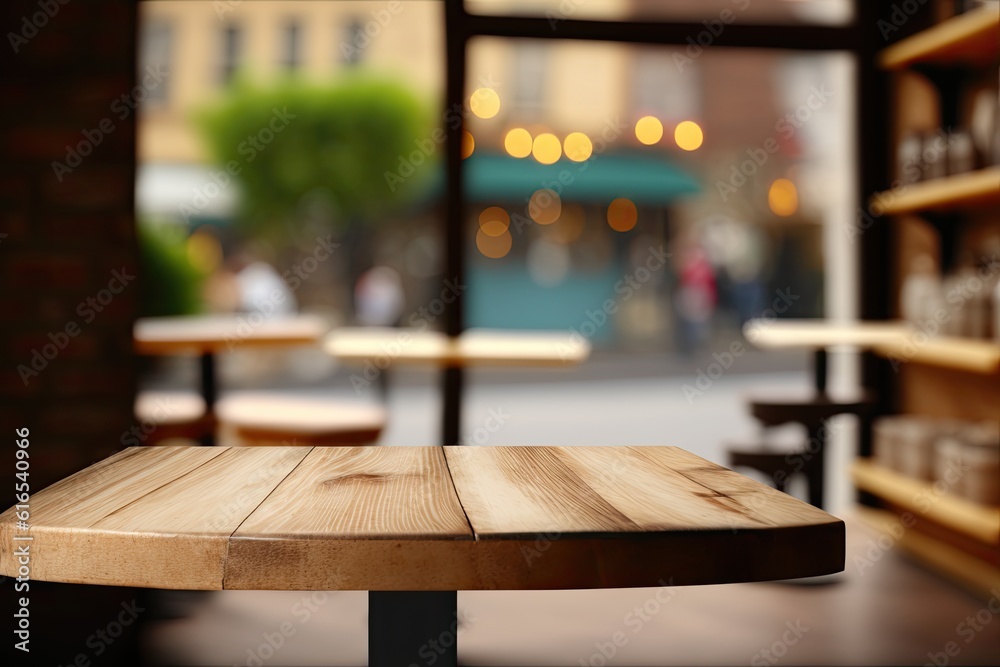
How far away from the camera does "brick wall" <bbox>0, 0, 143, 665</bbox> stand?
5.87 feet

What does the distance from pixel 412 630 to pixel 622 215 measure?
1260cm

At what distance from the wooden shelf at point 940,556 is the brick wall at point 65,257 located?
8.20 feet

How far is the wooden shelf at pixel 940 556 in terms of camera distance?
291 cm

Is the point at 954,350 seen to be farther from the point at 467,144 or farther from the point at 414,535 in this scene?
the point at 414,535

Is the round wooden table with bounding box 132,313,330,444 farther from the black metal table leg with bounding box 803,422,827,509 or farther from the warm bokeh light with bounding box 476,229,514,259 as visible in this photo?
the warm bokeh light with bounding box 476,229,514,259

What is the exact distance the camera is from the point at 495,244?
13039mm

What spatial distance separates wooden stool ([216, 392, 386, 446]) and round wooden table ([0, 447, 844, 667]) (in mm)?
1577

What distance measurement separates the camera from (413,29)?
12.4 m

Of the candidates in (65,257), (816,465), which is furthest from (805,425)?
(65,257)

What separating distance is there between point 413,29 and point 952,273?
10229 mm

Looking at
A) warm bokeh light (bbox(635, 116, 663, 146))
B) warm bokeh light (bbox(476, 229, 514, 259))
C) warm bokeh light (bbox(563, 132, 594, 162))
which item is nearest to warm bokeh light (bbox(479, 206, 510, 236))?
warm bokeh light (bbox(476, 229, 514, 259))

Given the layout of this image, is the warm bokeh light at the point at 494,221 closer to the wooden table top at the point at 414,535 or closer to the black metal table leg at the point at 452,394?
the black metal table leg at the point at 452,394

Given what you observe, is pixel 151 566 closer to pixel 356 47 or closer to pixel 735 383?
pixel 735 383

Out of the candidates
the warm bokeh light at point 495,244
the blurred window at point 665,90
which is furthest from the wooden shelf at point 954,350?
the warm bokeh light at point 495,244
